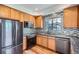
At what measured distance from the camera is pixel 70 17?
2.32 meters

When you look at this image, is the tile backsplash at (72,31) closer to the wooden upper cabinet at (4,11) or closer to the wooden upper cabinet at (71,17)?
the wooden upper cabinet at (71,17)

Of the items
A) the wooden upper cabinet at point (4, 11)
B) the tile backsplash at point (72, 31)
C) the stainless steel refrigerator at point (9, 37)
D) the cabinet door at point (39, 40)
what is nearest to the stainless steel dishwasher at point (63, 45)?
the tile backsplash at point (72, 31)

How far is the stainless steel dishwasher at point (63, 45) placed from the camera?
230 centimetres

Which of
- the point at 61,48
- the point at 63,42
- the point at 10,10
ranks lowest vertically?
the point at 61,48

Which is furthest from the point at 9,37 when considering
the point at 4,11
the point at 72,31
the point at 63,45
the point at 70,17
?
the point at 72,31

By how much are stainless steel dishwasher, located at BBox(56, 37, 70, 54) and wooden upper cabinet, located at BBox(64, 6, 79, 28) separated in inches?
15.9

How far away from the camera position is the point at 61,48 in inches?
97.0

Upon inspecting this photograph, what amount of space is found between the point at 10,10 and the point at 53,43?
1.54 meters

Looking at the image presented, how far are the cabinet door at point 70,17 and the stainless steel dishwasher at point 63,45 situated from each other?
41 centimetres

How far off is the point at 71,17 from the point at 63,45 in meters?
0.77

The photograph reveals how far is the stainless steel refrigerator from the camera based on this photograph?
5.14ft

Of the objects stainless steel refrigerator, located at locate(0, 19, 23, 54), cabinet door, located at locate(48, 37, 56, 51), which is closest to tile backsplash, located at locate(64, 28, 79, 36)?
cabinet door, located at locate(48, 37, 56, 51)
